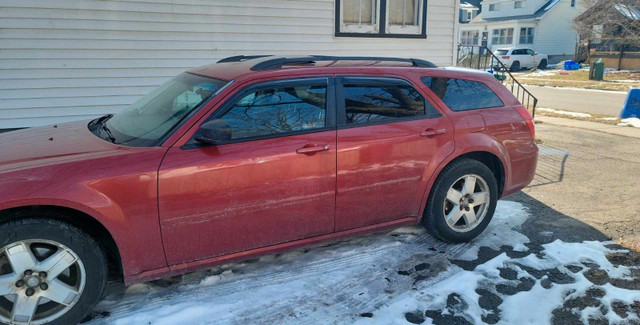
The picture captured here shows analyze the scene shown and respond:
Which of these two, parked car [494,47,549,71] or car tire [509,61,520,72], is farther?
car tire [509,61,520,72]

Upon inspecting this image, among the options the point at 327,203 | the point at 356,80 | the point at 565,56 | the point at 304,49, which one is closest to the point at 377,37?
the point at 304,49

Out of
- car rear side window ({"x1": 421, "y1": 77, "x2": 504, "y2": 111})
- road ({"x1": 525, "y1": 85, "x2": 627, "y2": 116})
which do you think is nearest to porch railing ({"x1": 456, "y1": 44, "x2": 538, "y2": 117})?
road ({"x1": 525, "y1": 85, "x2": 627, "y2": 116})

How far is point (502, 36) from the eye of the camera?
44250mm

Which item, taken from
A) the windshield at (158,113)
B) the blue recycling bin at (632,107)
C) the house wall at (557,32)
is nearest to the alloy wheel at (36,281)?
the windshield at (158,113)

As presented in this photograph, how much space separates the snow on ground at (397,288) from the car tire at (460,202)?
0.15 m

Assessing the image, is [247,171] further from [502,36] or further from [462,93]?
[502,36]

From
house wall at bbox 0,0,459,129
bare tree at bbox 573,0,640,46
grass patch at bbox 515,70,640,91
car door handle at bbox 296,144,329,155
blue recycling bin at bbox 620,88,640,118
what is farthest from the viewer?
bare tree at bbox 573,0,640,46

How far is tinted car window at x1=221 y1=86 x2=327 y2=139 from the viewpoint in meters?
3.18

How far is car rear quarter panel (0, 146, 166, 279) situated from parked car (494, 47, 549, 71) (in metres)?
35.9

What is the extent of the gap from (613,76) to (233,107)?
95.3 feet

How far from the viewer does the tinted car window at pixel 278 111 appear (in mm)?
3178

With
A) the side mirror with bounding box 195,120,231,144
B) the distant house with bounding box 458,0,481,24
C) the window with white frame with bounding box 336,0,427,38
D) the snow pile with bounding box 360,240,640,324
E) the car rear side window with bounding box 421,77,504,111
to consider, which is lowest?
the snow pile with bounding box 360,240,640,324

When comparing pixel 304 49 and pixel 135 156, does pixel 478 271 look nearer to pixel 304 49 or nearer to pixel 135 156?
pixel 135 156

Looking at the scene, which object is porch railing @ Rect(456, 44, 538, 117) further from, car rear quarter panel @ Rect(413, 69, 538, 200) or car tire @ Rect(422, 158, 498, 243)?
car tire @ Rect(422, 158, 498, 243)
